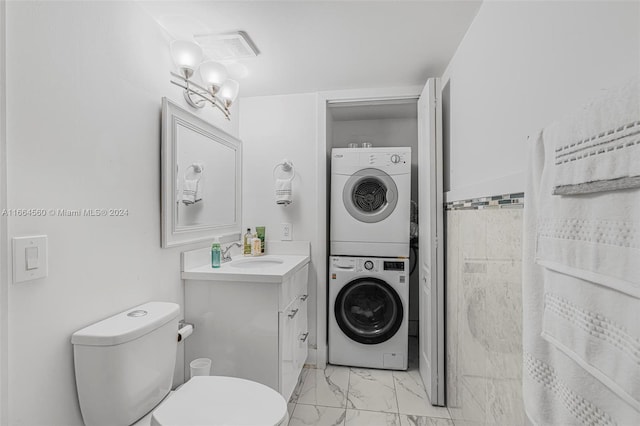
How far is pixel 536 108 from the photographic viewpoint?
97 centimetres

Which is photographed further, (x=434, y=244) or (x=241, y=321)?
(x=434, y=244)

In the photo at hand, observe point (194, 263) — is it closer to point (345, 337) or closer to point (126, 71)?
point (126, 71)

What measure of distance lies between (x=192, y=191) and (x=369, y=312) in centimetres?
168

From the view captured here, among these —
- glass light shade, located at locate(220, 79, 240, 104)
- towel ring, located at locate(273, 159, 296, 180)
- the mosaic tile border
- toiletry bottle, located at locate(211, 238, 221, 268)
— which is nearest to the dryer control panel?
towel ring, located at locate(273, 159, 296, 180)

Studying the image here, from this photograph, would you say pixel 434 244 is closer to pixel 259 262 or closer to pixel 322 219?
pixel 322 219

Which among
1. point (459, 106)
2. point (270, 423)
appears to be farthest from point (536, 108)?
point (270, 423)

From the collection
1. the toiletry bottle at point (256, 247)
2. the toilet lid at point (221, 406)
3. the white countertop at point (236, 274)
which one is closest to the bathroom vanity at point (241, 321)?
the white countertop at point (236, 274)

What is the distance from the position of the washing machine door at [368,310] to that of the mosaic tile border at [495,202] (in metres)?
1.03

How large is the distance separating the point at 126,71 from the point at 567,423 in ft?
6.35

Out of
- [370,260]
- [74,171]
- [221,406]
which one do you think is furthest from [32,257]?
[370,260]

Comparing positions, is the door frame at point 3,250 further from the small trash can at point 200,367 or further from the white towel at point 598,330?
the white towel at point 598,330

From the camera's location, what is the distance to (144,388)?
1170 millimetres

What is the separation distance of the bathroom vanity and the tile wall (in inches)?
38.6

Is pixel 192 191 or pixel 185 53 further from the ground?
pixel 185 53
